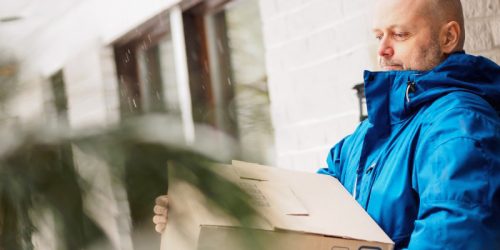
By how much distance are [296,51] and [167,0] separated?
2195mm

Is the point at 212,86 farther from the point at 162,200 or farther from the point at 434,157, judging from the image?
the point at 434,157

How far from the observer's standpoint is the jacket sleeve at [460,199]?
1.20m

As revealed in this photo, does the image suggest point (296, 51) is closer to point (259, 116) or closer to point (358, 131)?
point (358, 131)

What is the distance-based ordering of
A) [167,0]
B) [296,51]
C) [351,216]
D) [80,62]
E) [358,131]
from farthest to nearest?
[296,51], [358,131], [351,216], [167,0], [80,62]

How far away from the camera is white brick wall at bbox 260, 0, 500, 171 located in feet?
7.97

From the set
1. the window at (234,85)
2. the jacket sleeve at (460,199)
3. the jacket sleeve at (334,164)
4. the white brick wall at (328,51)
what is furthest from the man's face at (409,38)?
the window at (234,85)

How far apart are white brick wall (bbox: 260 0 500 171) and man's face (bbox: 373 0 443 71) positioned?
0.78 meters

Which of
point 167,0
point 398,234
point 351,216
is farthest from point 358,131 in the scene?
point 167,0

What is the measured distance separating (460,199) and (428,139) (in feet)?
0.49

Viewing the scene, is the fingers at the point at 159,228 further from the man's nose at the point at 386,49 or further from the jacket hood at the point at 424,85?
the man's nose at the point at 386,49

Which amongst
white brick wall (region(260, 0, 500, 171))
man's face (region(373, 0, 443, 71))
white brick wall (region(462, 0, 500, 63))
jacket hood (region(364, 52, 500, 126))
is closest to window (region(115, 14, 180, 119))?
jacket hood (region(364, 52, 500, 126))

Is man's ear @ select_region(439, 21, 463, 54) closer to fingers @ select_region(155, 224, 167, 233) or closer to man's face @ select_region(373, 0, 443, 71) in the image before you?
man's face @ select_region(373, 0, 443, 71)

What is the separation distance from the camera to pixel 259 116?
261mm

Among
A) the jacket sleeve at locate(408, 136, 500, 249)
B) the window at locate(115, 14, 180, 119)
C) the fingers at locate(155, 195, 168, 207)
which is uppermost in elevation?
the window at locate(115, 14, 180, 119)
